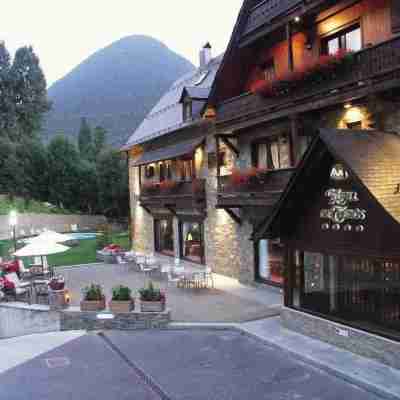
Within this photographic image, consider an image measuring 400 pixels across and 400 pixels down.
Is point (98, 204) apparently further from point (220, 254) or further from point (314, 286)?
point (314, 286)

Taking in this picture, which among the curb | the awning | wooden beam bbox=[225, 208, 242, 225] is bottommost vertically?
the curb

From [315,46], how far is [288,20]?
1.16m

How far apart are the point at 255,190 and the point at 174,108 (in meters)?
10.7

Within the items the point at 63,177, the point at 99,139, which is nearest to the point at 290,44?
the point at 63,177

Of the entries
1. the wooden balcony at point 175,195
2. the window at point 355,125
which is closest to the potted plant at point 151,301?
the window at point 355,125

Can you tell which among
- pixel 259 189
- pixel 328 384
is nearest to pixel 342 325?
pixel 328 384

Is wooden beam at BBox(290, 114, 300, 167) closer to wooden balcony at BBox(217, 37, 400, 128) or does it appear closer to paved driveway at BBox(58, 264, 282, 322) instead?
wooden balcony at BBox(217, 37, 400, 128)

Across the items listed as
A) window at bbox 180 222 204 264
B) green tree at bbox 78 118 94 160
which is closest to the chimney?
window at bbox 180 222 204 264

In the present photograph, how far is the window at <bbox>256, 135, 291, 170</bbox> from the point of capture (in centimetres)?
1573

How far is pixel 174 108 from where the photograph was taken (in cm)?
2498

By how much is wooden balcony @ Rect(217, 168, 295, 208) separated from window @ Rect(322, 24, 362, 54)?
377 cm

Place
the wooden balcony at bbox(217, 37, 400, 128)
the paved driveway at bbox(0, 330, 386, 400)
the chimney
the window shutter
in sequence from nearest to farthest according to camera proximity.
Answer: the paved driveway at bbox(0, 330, 386, 400) < the wooden balcony at bbox(217, 37, 400, 128) < the window shutter < the chimney

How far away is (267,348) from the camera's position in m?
10.9

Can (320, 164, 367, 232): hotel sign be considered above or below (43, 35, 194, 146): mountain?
below
